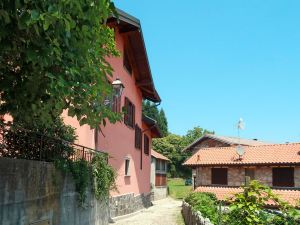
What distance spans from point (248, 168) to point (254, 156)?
39.1 inches

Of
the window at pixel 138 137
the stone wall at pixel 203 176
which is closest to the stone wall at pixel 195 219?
the window at pixel 138 137

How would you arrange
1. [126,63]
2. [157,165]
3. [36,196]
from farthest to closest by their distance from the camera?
[157,165] < [126,63] < [36,196]

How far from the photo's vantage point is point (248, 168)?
2716 cm

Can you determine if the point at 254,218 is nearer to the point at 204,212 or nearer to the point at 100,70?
the point at 100,70

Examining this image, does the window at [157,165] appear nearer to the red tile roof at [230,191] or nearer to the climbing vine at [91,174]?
the red tile roof at [230,191]

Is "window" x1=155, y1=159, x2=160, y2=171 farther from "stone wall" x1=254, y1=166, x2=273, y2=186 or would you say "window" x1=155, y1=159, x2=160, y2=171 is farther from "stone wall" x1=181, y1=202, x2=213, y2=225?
"stone wall" x1=181, y1=202, x2=213, y2=225

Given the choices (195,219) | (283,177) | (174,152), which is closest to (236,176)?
(283,177)

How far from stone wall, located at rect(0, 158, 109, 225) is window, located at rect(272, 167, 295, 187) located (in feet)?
56.6

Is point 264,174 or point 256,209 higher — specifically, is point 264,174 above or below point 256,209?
below

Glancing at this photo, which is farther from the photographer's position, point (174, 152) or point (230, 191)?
point (174, 152)

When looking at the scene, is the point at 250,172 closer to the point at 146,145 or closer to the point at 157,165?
the point at 146,145

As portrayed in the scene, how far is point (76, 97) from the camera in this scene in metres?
5.15

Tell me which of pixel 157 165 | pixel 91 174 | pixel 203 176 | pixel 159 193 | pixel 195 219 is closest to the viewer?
pixel 91 174

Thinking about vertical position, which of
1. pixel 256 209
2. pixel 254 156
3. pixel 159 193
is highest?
pixel 254 156
